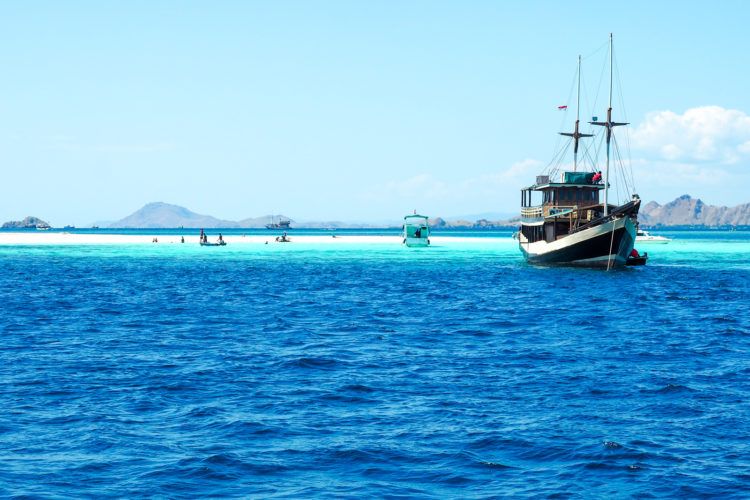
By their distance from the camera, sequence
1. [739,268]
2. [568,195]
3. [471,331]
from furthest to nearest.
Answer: [739,268], [568,195], [471,331]

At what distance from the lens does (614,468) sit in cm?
1442

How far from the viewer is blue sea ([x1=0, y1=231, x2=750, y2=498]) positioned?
1395 cm

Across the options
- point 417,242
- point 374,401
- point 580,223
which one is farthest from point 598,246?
point 417,242

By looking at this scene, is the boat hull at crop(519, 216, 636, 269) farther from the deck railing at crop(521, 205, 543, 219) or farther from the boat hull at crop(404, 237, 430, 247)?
the boat hull at crop(404, 237, 430, 247)

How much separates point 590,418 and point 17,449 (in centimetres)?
1200

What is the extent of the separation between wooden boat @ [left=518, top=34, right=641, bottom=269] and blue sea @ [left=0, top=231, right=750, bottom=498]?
996 inches

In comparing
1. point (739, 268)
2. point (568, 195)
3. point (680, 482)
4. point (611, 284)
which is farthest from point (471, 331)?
point (739, 268)

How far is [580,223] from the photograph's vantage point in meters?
70.8

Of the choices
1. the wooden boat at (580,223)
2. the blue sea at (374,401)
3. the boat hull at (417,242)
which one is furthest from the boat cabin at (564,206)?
the boat hull at (417,242)

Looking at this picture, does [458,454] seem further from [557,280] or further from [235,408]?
[557,280]

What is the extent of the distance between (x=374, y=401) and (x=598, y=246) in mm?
52392

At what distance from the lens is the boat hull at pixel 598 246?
66.4m

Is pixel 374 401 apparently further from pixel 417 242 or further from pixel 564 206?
pixel 417 242

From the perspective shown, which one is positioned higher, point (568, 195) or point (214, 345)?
point (568, 195)
